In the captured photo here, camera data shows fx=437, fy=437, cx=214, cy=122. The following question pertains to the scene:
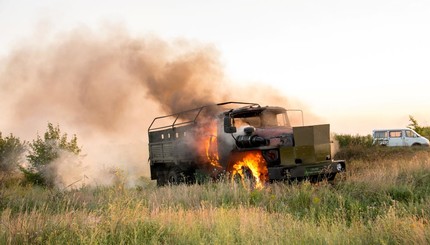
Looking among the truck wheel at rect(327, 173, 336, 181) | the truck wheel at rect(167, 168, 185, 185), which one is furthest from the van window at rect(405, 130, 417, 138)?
the truck wheel at rect(167, 168, 185, 185)

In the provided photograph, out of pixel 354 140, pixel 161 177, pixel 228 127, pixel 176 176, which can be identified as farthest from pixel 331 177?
pixel 354 140

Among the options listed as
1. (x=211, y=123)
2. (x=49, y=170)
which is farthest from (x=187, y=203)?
(x=49, y=170)

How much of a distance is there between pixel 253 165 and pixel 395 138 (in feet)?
69.9

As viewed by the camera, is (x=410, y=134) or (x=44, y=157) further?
(x=410, y=134)

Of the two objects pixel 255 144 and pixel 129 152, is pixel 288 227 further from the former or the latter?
pixel 129 152

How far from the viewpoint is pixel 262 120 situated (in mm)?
12484

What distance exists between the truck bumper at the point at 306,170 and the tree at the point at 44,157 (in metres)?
15.1

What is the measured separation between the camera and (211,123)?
12.6 m

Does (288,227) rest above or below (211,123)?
below

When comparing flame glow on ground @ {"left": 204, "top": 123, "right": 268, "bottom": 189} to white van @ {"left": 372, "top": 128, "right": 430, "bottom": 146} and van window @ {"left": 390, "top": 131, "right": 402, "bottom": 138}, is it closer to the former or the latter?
white van @ {"left": 372, "top": 128, "right": 430, "bottom": 146}

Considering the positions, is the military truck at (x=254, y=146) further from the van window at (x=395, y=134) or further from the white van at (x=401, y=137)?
the van window at (x=395, y=134)

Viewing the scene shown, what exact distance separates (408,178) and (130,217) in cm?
843

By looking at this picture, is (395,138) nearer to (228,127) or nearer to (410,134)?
(410,134)

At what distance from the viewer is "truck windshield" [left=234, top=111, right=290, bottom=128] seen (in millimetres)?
12312
